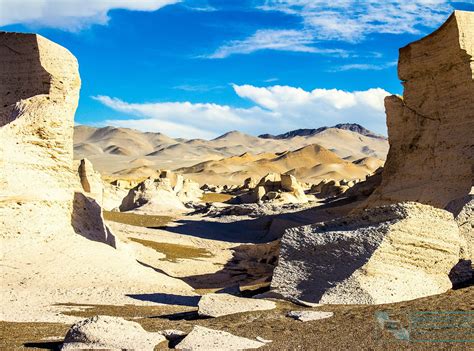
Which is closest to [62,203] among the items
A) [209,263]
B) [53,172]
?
[53,172]

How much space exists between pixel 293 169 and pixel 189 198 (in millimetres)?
64240

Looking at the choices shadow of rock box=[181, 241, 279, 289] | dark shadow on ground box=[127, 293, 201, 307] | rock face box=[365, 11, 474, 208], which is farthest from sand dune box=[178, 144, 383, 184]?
dark shadow on ground box=[127, 293, 201, 307]

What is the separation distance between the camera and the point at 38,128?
44.2 feet

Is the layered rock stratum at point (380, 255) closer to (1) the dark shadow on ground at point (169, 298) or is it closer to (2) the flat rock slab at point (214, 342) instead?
(1) the dark shadow on ground at point (169, 298)

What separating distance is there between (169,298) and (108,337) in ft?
15.5

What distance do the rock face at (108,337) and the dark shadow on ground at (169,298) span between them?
157 inches

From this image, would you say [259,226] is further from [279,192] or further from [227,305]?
[227,305]

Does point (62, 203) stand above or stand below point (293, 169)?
above

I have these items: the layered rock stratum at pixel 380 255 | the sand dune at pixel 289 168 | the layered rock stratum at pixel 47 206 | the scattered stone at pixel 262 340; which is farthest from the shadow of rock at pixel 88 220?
the sand dune at pixel 289 168

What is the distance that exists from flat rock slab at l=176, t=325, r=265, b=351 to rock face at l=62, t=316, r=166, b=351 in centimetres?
39

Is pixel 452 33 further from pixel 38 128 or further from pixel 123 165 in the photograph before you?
pixel 123 165

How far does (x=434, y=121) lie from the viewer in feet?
62.9

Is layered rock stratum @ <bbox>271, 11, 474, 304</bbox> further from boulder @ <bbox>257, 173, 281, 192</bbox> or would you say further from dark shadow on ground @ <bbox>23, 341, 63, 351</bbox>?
boulder @ <bbox>257, 173, 281, 192</bbox>

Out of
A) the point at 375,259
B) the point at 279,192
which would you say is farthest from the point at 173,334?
the point at 279,192
